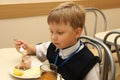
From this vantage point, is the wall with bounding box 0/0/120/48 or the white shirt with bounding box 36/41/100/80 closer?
the white shirt with bounding box 36/41/100/80

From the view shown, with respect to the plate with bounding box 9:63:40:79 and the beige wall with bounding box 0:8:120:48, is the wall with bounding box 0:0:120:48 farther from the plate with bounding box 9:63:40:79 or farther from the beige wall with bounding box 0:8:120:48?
the plate with bounding box 9:63:40:79

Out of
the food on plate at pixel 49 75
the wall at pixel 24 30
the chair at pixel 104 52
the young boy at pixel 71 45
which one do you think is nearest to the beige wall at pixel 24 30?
the wall at pixel 24 30

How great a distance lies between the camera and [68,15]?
119cm

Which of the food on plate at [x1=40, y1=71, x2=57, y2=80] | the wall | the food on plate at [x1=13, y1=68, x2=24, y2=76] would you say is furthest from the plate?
the wall

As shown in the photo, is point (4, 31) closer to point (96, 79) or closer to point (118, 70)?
point (118, 70)

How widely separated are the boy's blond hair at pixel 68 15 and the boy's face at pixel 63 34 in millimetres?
20

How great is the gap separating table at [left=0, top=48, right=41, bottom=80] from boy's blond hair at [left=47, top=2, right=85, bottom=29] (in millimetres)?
261

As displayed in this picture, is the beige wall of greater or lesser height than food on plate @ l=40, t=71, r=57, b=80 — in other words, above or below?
below

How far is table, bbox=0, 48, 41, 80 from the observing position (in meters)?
1.12

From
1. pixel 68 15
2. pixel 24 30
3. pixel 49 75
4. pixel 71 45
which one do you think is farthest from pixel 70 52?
pixel 24 30

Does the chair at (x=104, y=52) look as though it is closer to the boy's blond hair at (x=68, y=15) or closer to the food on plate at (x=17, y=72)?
the boy's blond hair at (x=68, y=15)

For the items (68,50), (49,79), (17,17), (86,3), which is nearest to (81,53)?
(68,50)

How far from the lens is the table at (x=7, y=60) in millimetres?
1119

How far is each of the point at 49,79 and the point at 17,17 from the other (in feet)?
5.89
